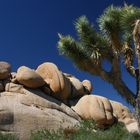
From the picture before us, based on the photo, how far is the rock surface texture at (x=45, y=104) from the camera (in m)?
18.5

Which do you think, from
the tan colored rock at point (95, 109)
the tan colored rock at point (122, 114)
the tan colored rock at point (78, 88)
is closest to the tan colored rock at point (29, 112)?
the tan colored rock at point (95, 109)

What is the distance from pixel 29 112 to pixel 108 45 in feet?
17.1

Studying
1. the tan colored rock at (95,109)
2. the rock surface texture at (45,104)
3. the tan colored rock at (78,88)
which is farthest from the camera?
the tan colored rock at (78,88)

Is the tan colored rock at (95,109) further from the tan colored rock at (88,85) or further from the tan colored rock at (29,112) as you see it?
the tan colored rock at (88,85)

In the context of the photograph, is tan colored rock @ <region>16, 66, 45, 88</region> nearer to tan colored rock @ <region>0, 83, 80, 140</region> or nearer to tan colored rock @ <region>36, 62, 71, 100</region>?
tan colored rock @ <region>0, 83, 80, 140</region>

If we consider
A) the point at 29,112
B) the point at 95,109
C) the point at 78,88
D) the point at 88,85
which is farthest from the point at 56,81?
the point at 88,85

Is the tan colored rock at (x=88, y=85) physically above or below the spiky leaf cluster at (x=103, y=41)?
above

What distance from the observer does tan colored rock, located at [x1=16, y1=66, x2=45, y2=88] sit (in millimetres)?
20672

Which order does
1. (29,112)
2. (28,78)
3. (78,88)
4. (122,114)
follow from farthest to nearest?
1. (122,114)
2. (78,88)
3. (28,78)
4. (29,112)

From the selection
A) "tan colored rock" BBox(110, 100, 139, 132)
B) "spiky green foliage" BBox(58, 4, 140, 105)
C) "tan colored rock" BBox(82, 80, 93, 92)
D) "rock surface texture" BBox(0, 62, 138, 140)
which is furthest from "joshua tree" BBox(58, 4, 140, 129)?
"tan colored rock" BBox(82, 80, 93, 92)

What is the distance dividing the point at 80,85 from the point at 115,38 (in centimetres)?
819

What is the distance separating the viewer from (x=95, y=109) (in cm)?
2125

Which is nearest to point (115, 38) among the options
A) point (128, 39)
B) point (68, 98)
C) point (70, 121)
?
point (128, 39)

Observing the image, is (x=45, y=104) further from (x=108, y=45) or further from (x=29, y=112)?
(x=108, y=45)
